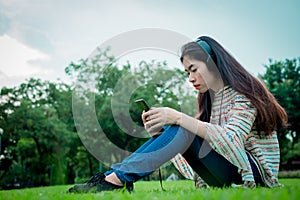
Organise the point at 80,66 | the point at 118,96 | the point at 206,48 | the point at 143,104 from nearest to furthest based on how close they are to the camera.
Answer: the point at 143,104
the point at 206,48
the point at 118,96
the point at 80,66

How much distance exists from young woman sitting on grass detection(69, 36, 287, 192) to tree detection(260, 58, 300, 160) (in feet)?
A: 55.7

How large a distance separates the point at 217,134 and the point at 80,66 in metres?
23.9

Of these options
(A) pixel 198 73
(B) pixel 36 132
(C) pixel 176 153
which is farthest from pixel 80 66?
(C) pixel 176 153

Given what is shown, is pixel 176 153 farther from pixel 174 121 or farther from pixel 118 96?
pixel 118 96

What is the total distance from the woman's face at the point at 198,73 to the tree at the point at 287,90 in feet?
55.5

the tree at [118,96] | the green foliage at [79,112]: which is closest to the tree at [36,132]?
the green foliage at [79,112]

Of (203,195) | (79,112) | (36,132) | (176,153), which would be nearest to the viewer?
(203,195)

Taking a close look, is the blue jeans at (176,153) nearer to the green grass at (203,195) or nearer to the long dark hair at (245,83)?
the green grass at (203,195)

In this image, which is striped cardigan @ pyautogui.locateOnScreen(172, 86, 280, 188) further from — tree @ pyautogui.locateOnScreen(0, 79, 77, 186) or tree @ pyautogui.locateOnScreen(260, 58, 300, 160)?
tree @ pyautogui.locateOnScreen(0, 79, 77, 186)

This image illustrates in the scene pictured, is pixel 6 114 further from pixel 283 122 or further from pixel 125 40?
pixel 283 122

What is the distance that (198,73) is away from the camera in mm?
2662

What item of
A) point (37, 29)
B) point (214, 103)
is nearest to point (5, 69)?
point (37, 29)

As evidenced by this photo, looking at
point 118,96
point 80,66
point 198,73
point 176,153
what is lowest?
point 176,153

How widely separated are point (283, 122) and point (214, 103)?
1.84 ft
